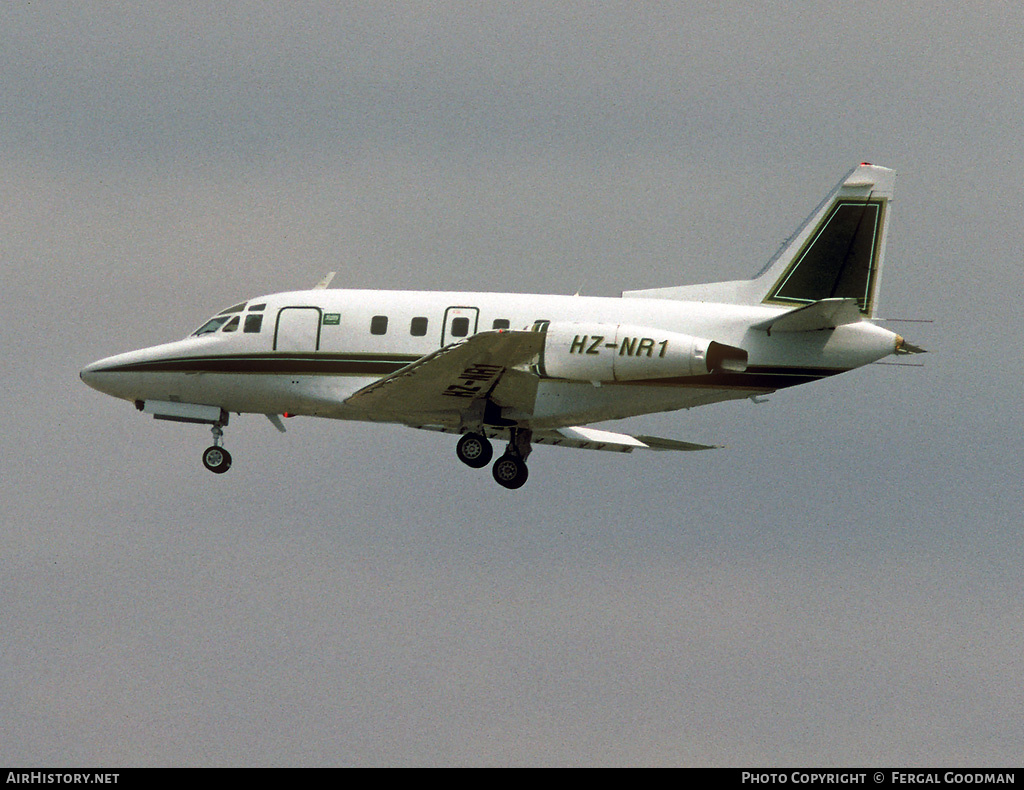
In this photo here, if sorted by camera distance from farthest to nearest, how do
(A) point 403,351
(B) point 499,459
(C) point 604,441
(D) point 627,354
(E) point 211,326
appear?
(C) point 604,441, (E) point 211,326, (B) point 499,459, (A) point 403,351, (D) point 627,354

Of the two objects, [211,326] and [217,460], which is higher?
[211,326]

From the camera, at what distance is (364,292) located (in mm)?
46344

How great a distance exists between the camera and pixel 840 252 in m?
44.7

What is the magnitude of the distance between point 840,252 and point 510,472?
9.96 metres

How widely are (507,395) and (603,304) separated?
331 centimetres

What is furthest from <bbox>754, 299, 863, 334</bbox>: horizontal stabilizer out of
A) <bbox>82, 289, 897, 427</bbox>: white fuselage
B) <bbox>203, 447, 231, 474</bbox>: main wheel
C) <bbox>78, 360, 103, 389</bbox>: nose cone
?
<bbox>78, 360, 103, 389</bbox>: nose cone

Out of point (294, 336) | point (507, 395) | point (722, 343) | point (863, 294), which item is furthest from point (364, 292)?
point (863, 294)

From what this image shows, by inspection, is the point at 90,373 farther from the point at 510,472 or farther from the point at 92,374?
the point at 510,472

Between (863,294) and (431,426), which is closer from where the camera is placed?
(863,294)

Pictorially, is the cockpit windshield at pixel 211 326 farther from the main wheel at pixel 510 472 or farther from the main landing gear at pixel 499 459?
the main wheel at pixel 510 472

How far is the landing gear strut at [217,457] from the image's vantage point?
47.8m

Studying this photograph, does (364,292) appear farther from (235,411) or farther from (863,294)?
(863,294)

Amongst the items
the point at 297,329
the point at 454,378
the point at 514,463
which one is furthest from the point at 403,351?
the point at 514,463

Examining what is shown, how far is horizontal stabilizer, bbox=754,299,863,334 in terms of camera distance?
137ft
